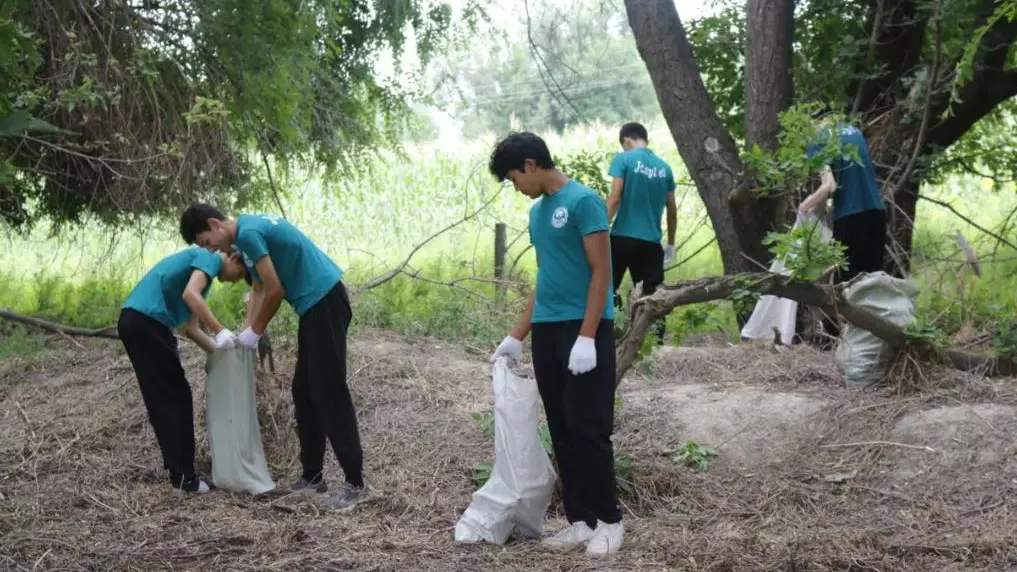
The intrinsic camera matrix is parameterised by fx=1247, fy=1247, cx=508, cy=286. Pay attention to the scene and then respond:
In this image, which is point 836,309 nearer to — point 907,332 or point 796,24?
point 907,332

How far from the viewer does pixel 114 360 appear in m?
7.99

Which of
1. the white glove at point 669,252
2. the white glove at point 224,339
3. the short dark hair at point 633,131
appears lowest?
the white glove at point 224,339

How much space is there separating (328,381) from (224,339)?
0.56 metres

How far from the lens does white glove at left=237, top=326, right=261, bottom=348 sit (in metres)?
5.27

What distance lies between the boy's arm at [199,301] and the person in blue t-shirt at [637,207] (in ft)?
8.92

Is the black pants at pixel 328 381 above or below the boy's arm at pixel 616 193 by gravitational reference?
below

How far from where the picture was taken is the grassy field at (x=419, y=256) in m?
8.47

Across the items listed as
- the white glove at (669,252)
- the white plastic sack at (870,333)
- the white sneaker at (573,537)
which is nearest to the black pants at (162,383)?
the white sneaker at (573,537)

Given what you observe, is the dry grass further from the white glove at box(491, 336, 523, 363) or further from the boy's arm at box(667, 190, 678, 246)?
the boy's arm at box(667, 190, 678, 246)

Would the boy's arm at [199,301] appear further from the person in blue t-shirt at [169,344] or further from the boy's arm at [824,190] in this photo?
the boy's arm at [824,190]

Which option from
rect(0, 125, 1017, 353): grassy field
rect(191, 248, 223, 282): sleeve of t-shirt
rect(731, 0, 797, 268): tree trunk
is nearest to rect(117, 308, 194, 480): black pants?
rect(191, 248, 223, 282): sleeve of t-shirt

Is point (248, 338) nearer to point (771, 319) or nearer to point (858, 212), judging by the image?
point (858, 212)

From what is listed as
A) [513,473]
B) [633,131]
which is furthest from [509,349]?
[633,131]

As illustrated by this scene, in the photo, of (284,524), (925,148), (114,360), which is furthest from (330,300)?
(925,148)
